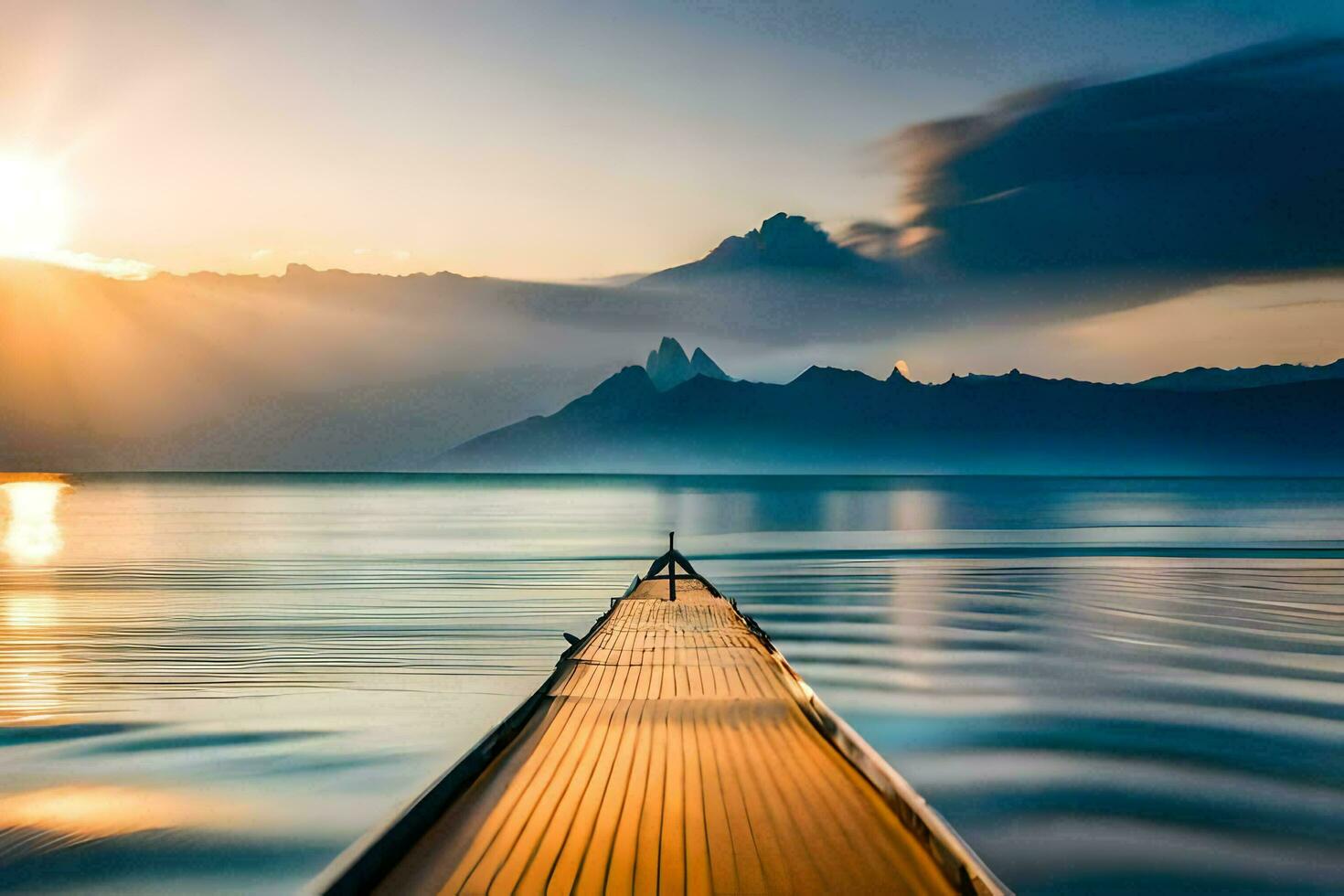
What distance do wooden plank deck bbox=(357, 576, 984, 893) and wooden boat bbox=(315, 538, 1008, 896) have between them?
0.05 feet

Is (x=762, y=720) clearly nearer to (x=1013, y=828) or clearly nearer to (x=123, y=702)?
(x=1013, y=828)

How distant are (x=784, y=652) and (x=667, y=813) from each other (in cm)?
1201

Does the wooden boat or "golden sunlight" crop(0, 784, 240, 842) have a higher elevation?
the wooden boat

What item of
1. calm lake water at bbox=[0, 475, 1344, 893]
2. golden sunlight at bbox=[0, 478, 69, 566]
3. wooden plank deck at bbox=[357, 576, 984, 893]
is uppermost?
wooden plank deck at bbox=[357, 576, 984, 893]

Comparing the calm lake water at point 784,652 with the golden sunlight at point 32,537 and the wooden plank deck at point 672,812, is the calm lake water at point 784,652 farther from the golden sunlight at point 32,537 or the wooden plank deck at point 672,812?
the wooden plank deck at point 672,812

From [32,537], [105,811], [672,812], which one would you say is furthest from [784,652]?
[32,537]

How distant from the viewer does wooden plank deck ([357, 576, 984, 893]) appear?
4.96 meters

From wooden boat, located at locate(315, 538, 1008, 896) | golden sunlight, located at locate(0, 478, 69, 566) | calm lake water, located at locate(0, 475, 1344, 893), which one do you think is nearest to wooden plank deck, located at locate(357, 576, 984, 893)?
wooden boat, located at locate(315, 538, 1008, 896)

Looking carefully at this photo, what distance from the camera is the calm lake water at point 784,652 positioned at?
8.38 m

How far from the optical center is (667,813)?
603cm

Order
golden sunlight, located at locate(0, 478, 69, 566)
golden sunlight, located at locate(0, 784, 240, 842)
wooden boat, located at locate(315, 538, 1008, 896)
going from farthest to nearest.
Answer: golden sunlight, located at locate(0, 478, 69, 566) < golden sunlight, located at locate(0, 784, 240, 842) < wooden boat, located at locate(315, 538, 1008, 896)

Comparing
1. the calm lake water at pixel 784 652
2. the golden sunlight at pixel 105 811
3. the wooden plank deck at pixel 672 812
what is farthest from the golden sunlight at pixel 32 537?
the wooden plank deck at pixel 672 812

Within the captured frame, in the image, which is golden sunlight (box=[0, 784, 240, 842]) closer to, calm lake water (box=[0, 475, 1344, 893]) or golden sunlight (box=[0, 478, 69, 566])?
calm lake water (box=[0, 475, 1344, 893])

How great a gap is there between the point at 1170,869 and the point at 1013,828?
4.29ft
